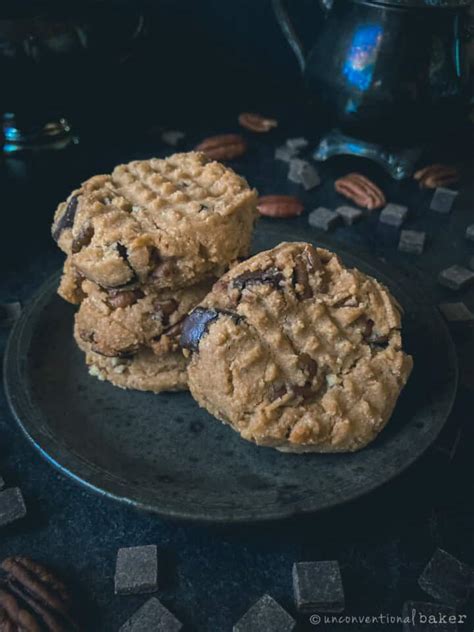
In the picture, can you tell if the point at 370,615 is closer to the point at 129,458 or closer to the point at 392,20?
the point at 129,458

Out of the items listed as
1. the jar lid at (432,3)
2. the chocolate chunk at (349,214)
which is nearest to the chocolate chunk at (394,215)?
the chocolate chunk at (349,214)

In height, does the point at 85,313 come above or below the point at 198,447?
above

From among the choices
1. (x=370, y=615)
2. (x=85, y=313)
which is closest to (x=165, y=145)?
(x=85, y=313)

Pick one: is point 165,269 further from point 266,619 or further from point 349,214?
point 349,214

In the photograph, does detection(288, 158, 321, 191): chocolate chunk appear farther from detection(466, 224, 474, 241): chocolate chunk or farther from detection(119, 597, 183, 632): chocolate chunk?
detection(119, 597, 183, 632): chocolate chunk

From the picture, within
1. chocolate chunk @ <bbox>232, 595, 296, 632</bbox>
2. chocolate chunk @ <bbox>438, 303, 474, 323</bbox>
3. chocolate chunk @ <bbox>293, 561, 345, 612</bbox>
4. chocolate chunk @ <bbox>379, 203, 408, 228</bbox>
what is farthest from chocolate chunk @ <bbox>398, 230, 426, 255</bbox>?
chocolate chunk @ <bbox>232, 595, 296, 632</bbox>

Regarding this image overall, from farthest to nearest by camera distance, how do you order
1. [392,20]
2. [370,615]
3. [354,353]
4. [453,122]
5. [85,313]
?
[453,122] → [392,20] → [85,313] → [354,353] → [370,615]

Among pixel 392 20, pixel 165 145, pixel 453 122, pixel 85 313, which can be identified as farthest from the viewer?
pixel 165 145

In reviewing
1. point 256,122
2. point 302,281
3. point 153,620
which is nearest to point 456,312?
point 302,281
